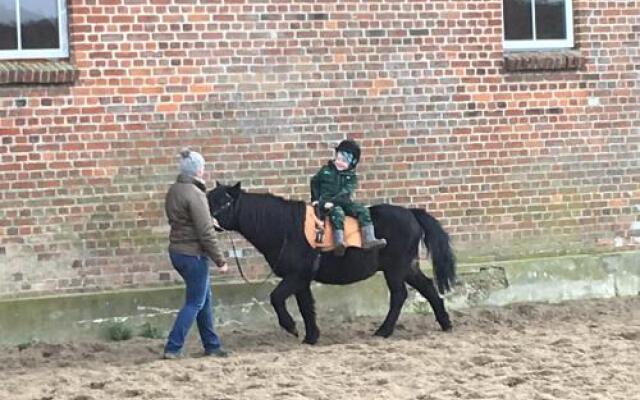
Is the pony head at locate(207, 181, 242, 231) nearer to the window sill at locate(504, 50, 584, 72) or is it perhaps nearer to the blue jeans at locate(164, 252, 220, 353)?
the blue jeans at locate(164, 252, 220, 353)

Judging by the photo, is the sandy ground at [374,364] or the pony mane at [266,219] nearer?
the sandy ground at [374,364]

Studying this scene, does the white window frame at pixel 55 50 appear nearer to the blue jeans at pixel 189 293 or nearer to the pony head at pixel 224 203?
the pony head at pixel 224 203

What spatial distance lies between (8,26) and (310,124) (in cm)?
292

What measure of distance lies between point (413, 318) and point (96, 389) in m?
3.88

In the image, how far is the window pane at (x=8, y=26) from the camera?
9.84 m

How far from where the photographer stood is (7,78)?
9.70 metres

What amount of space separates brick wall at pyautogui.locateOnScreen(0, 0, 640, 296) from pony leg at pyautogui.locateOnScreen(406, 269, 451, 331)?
1.14 metres

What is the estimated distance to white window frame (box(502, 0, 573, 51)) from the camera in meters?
11.5

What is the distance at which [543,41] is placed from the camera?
11.6m

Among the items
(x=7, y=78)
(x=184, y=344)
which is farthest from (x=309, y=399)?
(x=7, y=78)

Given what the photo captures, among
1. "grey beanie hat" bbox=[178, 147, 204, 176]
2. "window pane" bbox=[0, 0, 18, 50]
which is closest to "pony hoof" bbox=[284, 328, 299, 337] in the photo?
"grey beanie hat" bbox=[178, 147, 204, 176]

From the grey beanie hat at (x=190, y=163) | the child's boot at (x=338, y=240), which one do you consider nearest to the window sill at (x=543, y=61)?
the child's boot at (x=338, y=240)

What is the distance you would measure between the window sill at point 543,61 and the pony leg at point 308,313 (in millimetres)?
3459

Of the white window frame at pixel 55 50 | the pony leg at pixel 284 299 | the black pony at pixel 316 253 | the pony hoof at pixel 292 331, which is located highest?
the white window frame at pixel 55 50
